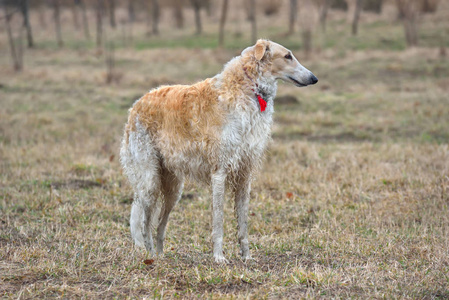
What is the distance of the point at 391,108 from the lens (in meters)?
15.0

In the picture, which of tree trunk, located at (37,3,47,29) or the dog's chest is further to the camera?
tree trunk, located at (37,3,47,29)

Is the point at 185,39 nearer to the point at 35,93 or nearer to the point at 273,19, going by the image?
the point at 273,19

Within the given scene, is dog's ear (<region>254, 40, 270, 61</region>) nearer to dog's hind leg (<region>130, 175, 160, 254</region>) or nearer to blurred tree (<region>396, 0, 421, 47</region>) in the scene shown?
dog's hind leg (<region>130, 175, 160, 254</region>)

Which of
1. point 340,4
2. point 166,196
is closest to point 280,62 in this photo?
point 166,196

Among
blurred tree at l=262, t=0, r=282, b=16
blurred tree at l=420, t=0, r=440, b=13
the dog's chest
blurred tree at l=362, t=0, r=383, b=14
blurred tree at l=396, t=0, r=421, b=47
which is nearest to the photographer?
the dog's chest

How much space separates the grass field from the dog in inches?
22.8

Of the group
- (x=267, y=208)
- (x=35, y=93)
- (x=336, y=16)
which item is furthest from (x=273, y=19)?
(x=267, y=208)

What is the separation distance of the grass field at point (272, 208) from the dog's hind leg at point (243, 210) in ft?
0.43

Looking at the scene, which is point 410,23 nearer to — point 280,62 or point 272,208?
point 272,208

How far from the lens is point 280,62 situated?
5.21 metres

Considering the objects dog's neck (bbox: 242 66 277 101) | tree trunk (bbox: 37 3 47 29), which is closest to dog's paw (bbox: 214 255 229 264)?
dog's neck (bbox: 242 66 277 101)

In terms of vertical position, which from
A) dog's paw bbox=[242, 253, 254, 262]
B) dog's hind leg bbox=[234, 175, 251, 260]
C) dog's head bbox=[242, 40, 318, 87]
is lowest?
dog's paw bbox=[242, 253, 254, 262]

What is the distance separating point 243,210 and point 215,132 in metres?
0.94

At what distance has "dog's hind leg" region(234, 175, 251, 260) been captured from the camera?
5352 millimetres
